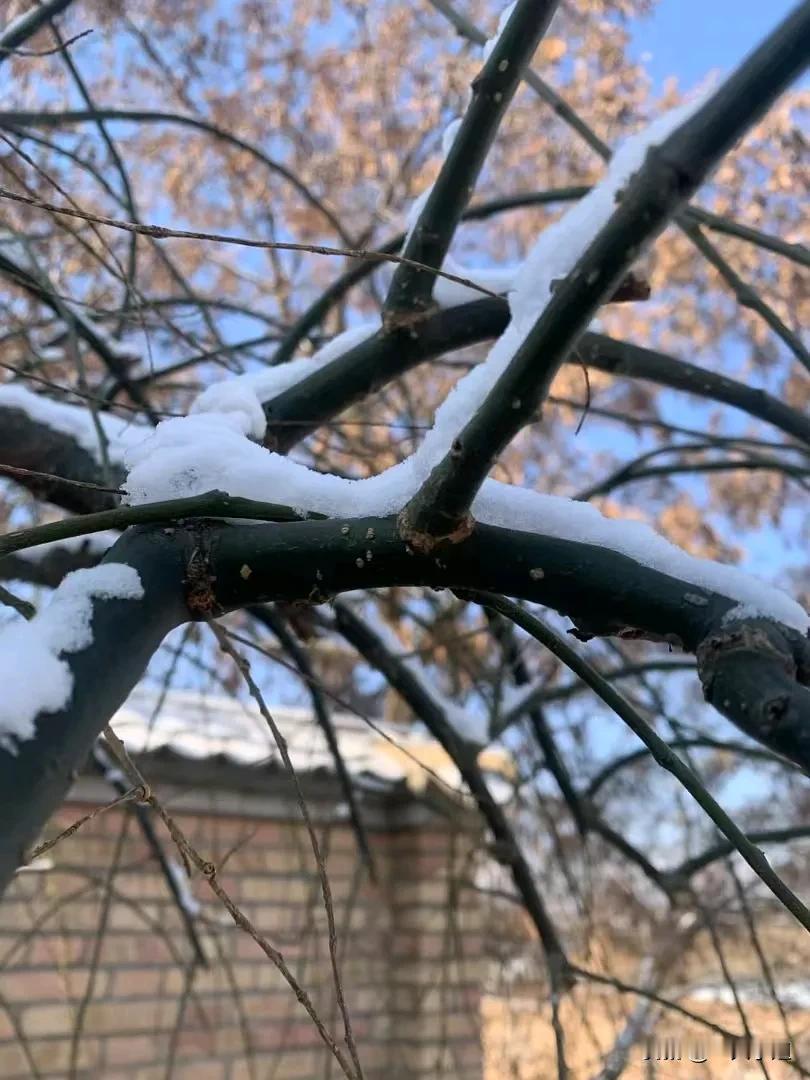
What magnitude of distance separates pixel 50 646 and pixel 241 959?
350 centimetres

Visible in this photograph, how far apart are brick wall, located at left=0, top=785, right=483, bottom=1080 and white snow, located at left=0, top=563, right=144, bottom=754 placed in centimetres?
245

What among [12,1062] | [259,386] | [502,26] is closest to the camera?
[502,26]

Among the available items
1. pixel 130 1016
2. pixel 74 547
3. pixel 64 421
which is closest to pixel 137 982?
pixel 130 1016

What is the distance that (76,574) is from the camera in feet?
2.99

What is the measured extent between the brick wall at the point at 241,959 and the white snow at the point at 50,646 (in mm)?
2455

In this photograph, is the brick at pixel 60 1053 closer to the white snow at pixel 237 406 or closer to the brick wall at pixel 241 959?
the brick wall at pixel 241 959

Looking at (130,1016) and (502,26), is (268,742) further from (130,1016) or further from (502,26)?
(502,26)

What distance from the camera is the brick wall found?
3.42m

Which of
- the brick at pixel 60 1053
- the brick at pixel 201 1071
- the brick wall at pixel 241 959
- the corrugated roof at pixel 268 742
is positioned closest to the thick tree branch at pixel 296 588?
the brick wall at pixel 241 959

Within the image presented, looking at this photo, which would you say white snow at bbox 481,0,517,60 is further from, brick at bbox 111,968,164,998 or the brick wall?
brick at bbox 111,968,164,998

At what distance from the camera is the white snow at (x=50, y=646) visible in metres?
0.75

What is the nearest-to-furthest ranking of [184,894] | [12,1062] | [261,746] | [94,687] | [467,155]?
[94,687] → [467,155] → [184,894] → [12,1062] → [261,746]

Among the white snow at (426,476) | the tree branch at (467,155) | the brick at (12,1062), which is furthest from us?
the brick at (12,1062)

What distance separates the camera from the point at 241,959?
3.94 m
